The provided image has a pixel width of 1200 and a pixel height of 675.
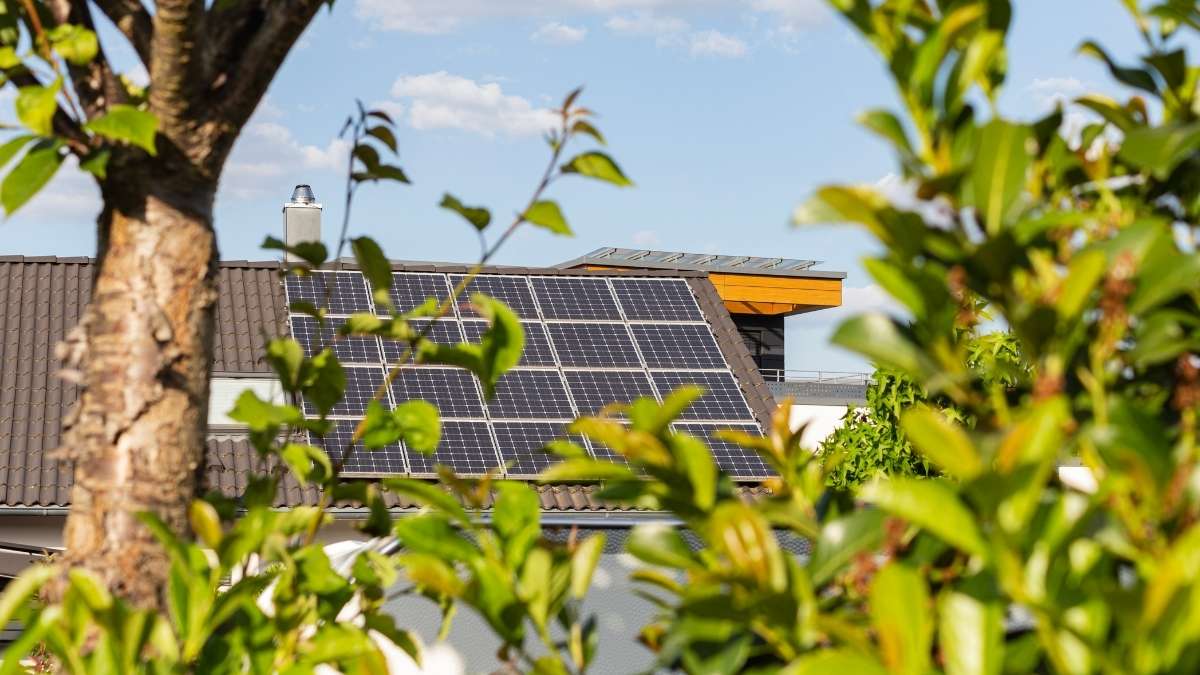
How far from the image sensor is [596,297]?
15383mm

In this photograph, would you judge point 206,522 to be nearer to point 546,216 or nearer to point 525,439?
point 546,216

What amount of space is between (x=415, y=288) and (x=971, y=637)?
1421 cm

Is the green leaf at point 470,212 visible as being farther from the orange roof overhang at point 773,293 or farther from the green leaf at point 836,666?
the orange roof overhang at point 773,293

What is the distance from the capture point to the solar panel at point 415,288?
48.3ft

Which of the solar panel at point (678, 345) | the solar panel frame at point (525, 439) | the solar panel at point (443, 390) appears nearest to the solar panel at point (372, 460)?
the solar panel at point (443, 390)

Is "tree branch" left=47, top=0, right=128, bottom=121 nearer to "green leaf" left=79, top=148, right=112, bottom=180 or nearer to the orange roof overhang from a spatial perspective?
"green leaf" left=79, top=148, right=112, bottom=180

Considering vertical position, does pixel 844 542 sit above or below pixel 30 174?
below

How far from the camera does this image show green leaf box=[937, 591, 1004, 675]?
1038 millimetres

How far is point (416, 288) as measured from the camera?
49.3ft

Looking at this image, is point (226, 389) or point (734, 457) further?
point (226, 389)

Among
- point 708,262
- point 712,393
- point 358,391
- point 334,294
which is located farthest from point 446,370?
point 708,262

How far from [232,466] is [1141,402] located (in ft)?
41.9

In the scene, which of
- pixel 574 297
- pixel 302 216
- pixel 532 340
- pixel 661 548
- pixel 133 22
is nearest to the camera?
pixel 661 548

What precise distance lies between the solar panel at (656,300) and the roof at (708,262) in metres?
14.7
